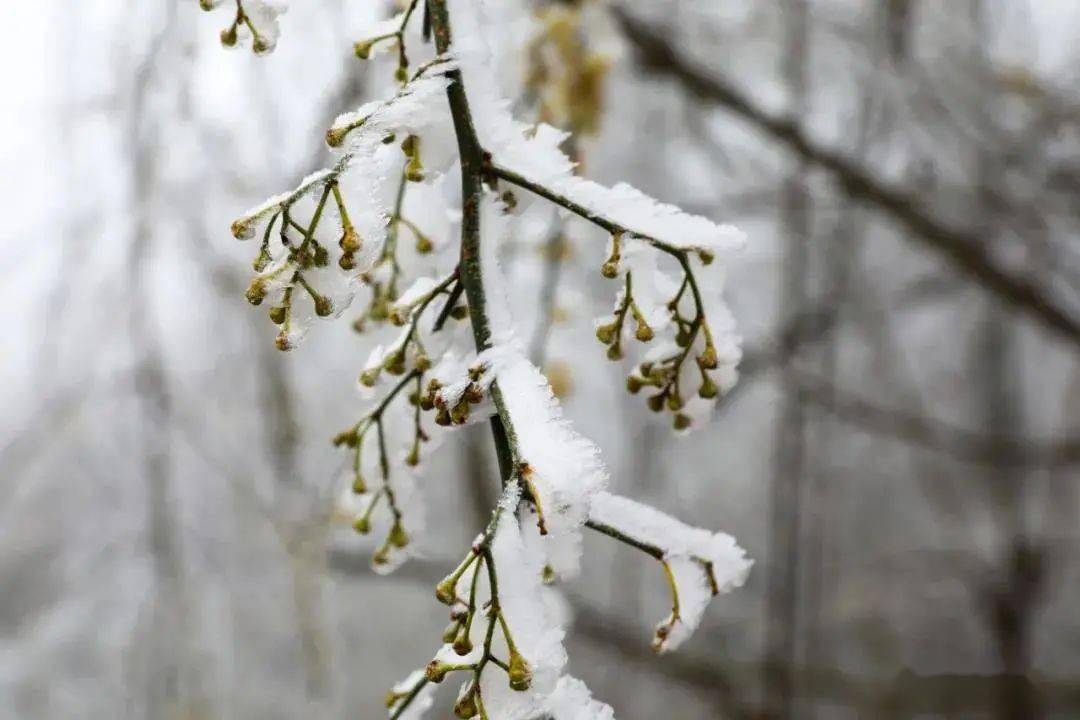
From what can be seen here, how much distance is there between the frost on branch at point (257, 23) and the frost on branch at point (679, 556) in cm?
37

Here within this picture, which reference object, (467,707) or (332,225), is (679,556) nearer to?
(467,707)

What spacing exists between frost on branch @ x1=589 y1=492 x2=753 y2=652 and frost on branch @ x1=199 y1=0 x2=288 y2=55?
0.37m

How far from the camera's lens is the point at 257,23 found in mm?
A: 606

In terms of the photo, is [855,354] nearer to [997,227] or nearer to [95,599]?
[997,227]

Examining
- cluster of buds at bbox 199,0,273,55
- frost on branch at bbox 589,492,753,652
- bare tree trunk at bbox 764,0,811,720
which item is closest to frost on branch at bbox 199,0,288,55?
cluster of buds at bbox 199,0,273,55

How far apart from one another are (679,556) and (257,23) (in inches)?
17.7

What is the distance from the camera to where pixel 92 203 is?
7.06 ft

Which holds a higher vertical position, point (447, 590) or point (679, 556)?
point (679, 556)

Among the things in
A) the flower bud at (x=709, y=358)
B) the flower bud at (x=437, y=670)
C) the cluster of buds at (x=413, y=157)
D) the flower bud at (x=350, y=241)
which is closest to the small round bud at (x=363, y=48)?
the cluster of buds at (x=413, y=157)

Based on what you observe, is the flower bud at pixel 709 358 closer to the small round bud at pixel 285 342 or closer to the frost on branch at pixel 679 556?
the frost on branch at pixel 679 556

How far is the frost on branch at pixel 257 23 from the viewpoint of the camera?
0.60m

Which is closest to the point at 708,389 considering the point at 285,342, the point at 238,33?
the point at 285,342

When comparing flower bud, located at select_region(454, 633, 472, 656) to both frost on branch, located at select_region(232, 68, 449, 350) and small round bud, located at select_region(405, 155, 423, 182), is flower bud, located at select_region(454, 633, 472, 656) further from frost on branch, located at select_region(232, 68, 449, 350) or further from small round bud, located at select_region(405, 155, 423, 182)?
small round bud, located at select_region(405, 155, 423, 182)

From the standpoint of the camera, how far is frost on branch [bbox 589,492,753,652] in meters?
0.58
